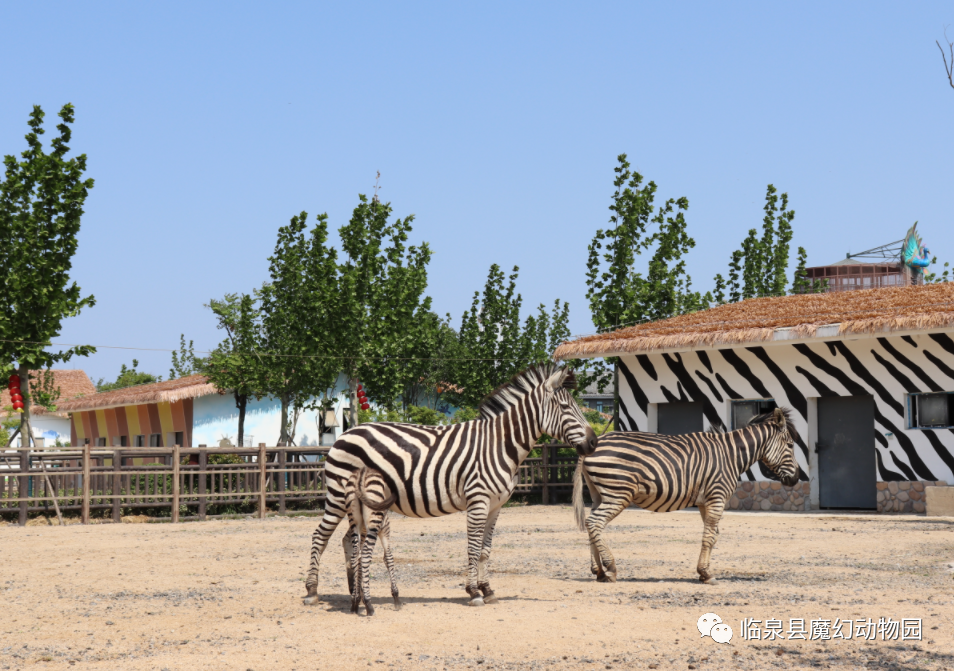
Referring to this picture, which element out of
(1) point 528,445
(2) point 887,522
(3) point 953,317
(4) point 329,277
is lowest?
(2) point 887,522

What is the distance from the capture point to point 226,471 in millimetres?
19922

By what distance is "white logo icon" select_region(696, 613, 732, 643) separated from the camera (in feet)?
22.7

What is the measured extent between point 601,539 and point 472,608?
6.97ft

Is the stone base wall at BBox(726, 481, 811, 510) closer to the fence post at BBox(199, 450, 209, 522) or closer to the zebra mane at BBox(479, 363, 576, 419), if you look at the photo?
the fence post at BBox(199, 450, 209, 522)

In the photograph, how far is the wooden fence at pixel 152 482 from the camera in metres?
18.3

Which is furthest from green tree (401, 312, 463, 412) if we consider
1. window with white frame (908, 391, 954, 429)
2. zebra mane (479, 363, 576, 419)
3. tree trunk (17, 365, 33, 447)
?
zebra mane (479, 363, 576, 419)

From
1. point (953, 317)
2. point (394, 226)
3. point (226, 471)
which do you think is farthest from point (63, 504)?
point (953, 317)

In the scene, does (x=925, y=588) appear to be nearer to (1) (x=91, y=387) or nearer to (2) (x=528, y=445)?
(2) (x=528, y=445)

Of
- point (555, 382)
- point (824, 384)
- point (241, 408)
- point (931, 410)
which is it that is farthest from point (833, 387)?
point (241, 408)

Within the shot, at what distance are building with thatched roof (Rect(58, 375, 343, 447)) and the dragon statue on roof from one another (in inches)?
790

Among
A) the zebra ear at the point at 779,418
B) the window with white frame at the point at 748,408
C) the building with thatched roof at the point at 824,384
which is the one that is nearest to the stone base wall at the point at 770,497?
the building with thatched roof at the point at 824,384

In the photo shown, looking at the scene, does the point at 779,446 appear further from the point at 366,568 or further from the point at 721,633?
the point at 366,568

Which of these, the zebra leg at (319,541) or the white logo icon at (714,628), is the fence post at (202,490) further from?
the white logo icon at (714,628)

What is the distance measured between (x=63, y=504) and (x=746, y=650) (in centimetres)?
1503
